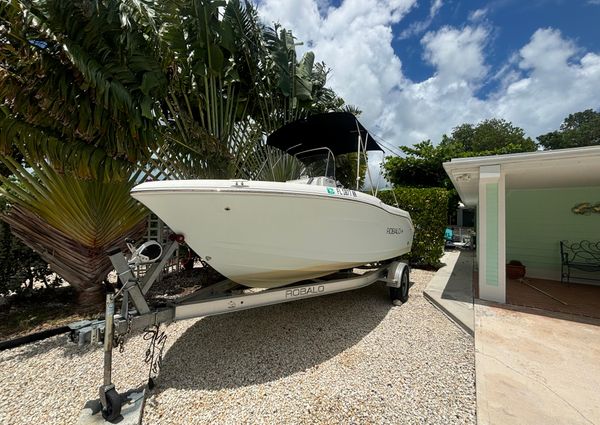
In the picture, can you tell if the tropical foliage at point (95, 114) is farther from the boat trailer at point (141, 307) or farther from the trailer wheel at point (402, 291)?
the trailer wheel at point (402, 291)

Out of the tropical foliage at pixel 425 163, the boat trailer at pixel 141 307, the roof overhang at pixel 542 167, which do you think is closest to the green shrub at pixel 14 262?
the boat trailer at pixel 141 307

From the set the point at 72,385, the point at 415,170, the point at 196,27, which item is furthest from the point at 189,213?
the point at 415,170

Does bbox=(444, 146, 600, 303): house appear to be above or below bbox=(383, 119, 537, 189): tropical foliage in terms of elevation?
below

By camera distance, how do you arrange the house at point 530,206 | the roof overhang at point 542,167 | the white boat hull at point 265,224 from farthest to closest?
the house at point 530,206
the roof overhang at point 542,167
the white boat hull at point 265,224

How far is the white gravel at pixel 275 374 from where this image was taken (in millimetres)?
1924

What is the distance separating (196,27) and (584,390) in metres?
7.04

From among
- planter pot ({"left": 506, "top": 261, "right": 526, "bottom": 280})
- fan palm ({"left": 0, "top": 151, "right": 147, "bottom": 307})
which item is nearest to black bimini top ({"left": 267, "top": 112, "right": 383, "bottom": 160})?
fan palm ({"left": 0, "top": 151, "right": 147, "bottom": 307})

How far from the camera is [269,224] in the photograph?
250 centimetres

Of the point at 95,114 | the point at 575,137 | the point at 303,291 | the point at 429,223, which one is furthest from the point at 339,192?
the point at 575,137

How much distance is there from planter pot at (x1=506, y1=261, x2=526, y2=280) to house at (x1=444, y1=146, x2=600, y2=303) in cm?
58

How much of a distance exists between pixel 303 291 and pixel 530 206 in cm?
680

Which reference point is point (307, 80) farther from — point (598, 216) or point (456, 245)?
point (456, 245)

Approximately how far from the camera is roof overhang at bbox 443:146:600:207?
3.74 metres

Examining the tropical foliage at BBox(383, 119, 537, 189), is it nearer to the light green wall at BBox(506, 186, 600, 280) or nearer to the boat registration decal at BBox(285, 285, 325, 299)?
the light green wall at BBox(506, 186, 600, 280)
